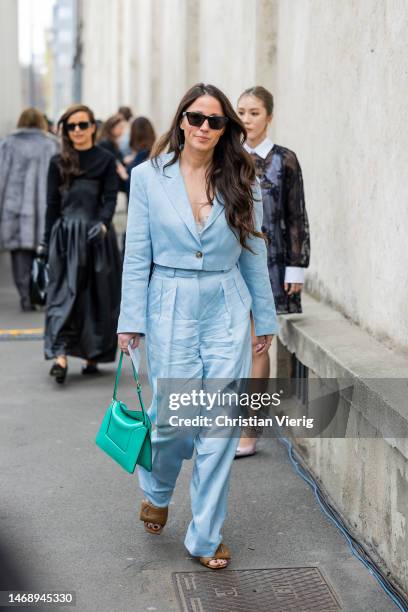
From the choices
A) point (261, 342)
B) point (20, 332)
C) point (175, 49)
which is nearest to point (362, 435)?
point (261, 342)

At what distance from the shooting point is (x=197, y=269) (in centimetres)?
466

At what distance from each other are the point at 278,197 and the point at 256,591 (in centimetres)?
235

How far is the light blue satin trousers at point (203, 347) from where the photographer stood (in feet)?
15.3

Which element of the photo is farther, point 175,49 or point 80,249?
point 175,49

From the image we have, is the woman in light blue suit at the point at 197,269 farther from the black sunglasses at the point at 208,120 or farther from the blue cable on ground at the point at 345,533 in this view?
the blue cable on ground at the point at 345,533

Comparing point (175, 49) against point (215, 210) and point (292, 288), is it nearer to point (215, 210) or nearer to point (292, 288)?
point (292, 288)

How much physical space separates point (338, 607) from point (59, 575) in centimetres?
108

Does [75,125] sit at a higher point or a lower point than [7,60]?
Result: lower

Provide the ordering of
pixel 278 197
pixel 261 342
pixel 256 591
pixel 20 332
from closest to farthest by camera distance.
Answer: pixel 256 591
pixel 261 342
pixel 278 197
pixel 20 332

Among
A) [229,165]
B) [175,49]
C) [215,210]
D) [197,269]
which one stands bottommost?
[197,269]

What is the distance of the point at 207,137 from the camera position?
464 cm

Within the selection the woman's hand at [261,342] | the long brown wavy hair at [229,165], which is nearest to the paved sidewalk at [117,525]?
the woman's hand at [261,342]

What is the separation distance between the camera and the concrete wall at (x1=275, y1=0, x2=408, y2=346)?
522 cm

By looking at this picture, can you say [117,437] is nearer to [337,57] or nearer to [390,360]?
[390,360]
